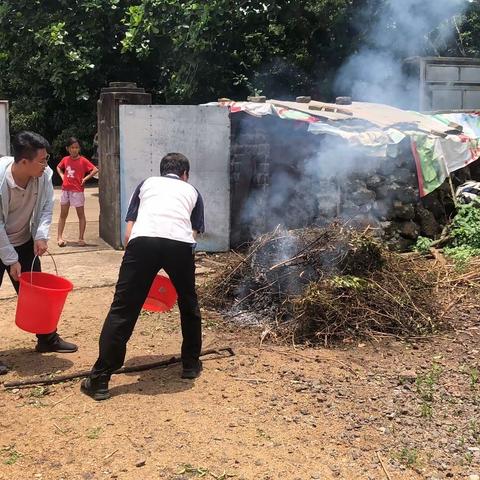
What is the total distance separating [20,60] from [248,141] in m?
10.2

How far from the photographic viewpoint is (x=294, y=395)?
4.20 m

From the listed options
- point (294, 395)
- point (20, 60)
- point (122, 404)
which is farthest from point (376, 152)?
point (20, 60)

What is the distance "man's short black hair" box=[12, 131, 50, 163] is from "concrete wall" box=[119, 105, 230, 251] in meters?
3.87

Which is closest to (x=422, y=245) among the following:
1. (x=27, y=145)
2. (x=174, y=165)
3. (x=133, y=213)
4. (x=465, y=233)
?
(x=465, y=233)

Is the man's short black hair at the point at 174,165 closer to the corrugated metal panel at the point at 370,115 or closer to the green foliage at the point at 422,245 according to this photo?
the corrugated metal panel at the point at 370,115

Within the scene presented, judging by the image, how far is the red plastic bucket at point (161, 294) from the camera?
482 cm

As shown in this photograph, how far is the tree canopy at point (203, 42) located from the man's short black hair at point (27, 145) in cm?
830

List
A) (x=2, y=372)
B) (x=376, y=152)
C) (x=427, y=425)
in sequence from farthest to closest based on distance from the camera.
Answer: (x=376, y=152) → (x=2, y=372) → (x=427, y=425)

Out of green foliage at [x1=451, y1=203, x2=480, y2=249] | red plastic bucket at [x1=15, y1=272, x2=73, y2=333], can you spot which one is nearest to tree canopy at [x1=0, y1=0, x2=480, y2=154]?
green foliage at [x1=451, y1=203, x2=480, y2=249]

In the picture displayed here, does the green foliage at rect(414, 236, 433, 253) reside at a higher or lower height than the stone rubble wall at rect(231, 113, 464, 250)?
lower

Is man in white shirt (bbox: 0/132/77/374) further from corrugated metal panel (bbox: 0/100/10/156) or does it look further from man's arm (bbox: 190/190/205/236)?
corrugated metal panel (bbox: 0/100/10/156)

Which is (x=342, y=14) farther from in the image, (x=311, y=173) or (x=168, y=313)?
(x=168, y=313)

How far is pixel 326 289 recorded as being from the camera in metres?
5.29

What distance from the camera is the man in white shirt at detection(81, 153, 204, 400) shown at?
13.5 feet
